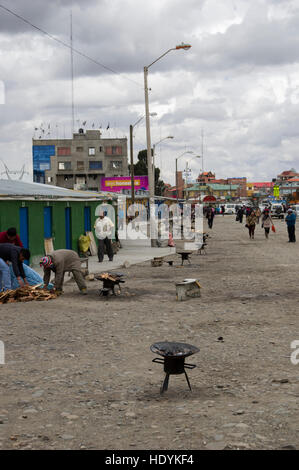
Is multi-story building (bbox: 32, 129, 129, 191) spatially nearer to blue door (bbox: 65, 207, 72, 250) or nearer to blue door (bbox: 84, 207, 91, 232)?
blue door (bbox: 84, 207, 91, 232)

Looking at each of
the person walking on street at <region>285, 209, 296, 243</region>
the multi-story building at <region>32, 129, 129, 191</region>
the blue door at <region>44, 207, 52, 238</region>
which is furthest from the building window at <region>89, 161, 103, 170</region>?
the blue door at <region>44, 207, 52, 238</region>

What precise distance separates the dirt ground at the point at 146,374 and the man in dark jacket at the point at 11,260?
866mm

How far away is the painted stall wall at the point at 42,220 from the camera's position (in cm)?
2002

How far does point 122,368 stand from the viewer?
26.9 feet

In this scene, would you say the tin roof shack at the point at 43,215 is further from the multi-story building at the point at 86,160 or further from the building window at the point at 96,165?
the building window at the point at 96,165

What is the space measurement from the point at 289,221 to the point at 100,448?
28.9 metres

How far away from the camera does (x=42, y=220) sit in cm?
2236

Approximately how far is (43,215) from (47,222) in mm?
607

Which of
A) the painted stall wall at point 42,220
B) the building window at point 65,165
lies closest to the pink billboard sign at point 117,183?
the building window at point 65,165

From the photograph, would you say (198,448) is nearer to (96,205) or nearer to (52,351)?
(52,351)

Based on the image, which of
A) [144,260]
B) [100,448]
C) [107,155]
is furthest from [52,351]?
[107,155]

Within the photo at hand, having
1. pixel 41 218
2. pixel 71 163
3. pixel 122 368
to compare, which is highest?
pixel 71 163

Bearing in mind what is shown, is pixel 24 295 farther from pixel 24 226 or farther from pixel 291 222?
pixel 291 222

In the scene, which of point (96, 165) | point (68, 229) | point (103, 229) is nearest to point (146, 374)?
point (103, 229)
